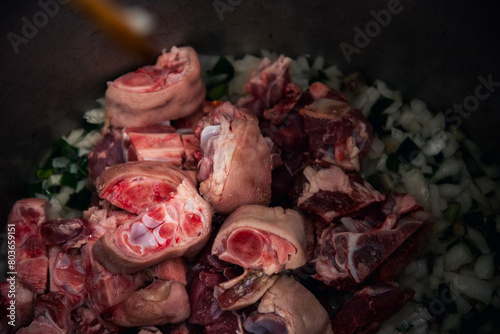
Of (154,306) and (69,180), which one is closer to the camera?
(154,306)

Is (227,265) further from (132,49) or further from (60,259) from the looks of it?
(132,49)

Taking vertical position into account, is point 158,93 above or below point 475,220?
above

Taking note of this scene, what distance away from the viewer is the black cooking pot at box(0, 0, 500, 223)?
3145mm

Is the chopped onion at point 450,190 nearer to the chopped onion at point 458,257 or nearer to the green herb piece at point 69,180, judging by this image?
the chopped onion at point 458,257

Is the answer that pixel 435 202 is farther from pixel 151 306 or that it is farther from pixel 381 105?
pixel 151 306

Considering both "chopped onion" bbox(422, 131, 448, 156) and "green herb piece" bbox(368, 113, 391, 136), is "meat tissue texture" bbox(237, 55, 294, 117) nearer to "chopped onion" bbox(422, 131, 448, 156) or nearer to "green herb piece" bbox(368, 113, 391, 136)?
"green herb piece" bbox(368, 113, 391, 136)

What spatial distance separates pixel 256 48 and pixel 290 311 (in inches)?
98.9

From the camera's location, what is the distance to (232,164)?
2850mm

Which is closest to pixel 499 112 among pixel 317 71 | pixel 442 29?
pixel 442 29

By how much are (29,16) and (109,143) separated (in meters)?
1.10

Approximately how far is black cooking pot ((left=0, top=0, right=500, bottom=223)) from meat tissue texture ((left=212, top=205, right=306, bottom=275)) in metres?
1.76

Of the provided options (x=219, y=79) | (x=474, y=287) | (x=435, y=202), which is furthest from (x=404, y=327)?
(x=219, y=79)

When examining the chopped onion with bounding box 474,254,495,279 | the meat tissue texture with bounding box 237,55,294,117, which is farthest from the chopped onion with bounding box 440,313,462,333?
the meat tissue texture with bounding box 237,55,294,117

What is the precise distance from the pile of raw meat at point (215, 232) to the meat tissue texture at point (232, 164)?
10 mm
